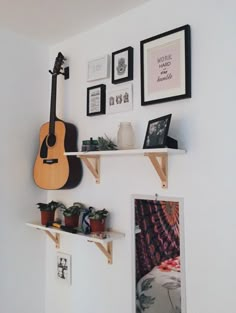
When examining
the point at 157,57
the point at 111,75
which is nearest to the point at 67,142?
the point at 111,75

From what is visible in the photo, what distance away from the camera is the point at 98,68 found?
1.85 m

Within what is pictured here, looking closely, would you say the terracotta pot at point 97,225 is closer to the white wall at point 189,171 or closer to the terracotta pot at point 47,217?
the white wall at point 189,171

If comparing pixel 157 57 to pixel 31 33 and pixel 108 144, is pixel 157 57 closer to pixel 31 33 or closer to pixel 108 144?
pixel 108 144

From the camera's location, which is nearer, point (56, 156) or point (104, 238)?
point (104, 238)

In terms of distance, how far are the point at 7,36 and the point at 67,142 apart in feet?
2.75

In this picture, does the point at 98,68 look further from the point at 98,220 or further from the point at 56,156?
the point at 98,220

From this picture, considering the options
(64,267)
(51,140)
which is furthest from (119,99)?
(64,267)

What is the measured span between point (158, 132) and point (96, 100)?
A: 58 centimetres

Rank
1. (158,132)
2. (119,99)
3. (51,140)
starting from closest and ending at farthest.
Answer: (158,132) < (119,99) < (51,140)

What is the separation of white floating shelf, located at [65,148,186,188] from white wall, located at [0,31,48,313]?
49 centimetres

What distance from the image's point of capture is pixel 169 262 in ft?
4.87

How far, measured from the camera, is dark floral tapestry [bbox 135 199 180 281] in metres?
1.48

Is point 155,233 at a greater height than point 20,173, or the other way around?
point 20,173

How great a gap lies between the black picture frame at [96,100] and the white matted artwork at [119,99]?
0.11 feet
